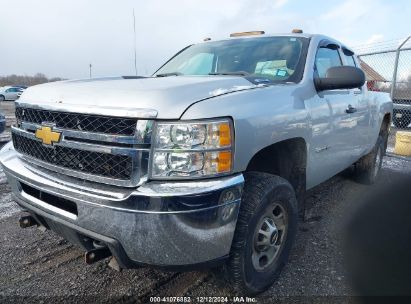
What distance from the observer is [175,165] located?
6.54 ft

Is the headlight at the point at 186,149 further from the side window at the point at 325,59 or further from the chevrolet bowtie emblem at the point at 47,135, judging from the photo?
the side window at the point at 325,59

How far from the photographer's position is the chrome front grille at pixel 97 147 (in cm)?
199

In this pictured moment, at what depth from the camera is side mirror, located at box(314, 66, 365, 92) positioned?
2.97m

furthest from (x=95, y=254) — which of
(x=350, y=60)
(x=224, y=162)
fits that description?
(x=350, y=60)

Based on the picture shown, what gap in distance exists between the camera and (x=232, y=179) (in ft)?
6.81

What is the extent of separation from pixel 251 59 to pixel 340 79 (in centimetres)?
83

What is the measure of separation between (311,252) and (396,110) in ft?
30.3

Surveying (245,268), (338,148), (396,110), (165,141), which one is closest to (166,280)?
(245,268)

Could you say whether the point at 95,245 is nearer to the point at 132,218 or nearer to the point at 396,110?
the point at 132,218

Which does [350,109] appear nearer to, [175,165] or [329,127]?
[329,127]

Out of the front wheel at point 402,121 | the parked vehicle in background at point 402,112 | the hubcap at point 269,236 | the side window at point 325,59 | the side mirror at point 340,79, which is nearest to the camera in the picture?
the hubcap at point 269,236

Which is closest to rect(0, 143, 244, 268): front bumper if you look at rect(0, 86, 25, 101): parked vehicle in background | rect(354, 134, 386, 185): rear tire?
rect(354, 134, 386, 185): rear tire

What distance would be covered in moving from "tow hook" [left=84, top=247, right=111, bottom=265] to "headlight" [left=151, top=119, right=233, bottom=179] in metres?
0.58

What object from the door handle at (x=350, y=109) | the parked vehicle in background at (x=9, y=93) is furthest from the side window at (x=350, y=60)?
the parked vehicle in background at (x=9, y=93)
